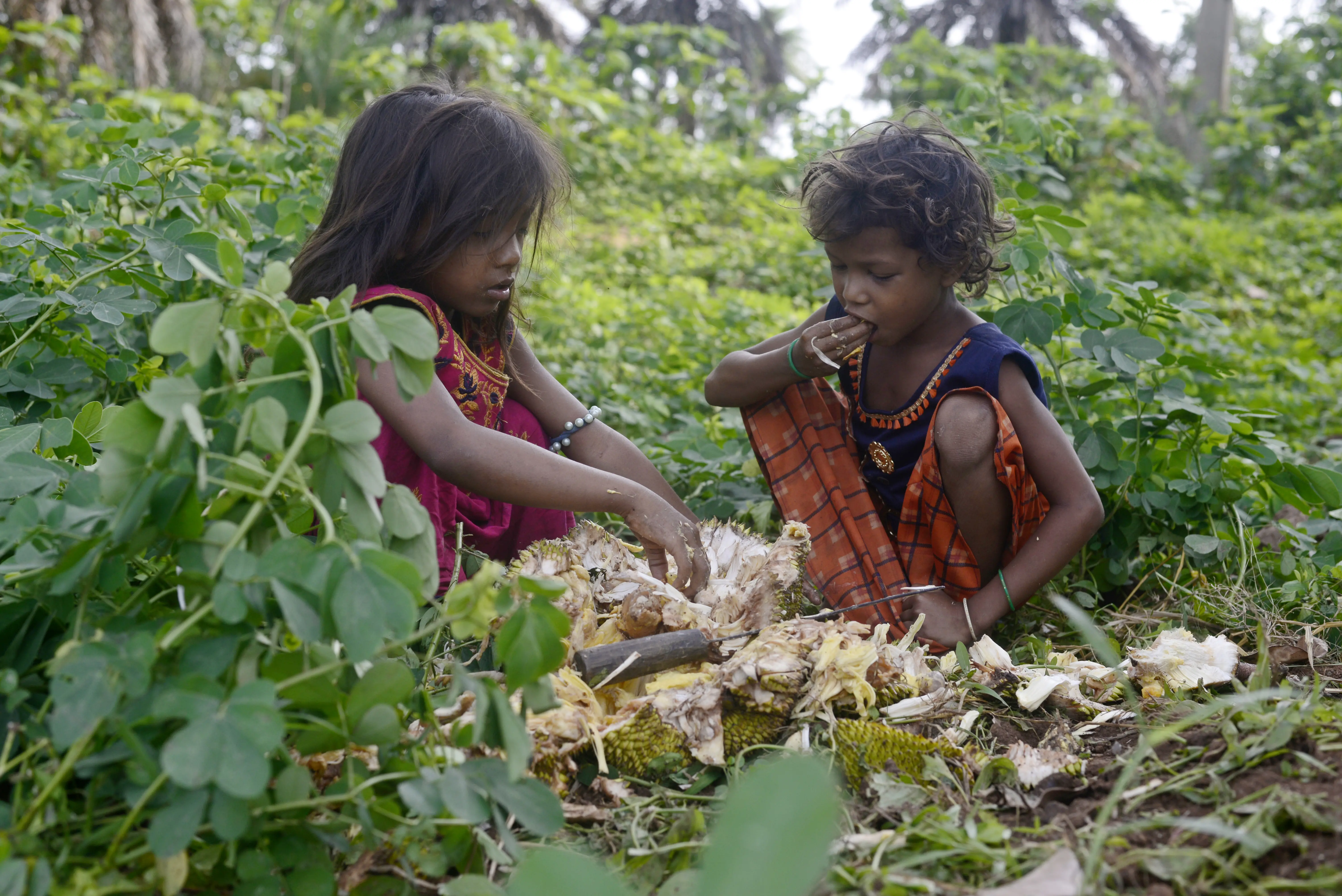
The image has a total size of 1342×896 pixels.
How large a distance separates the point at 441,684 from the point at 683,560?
1.46 ft

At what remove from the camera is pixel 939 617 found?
1.86 meters

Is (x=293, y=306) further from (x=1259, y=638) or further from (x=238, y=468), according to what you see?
(x=1259, y=638)

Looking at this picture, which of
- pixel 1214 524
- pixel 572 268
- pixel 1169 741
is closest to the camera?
pixel 1169 741

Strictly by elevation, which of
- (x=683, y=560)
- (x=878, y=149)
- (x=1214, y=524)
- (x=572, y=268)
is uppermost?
(x=878, y=149)

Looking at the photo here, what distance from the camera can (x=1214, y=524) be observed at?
207 centimetres

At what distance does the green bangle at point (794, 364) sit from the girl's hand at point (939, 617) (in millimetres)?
533

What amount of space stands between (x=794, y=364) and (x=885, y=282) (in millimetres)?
267

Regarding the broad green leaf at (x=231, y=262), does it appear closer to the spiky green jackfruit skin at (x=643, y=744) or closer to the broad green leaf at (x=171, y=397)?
the broad green leaf at (x=171, y=397)

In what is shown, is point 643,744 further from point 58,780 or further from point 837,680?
point 58,780

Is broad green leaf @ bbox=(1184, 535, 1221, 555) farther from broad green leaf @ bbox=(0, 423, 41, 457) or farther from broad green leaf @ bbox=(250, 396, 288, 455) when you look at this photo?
broad green leaf @ bbox=(0, 423, 41, 457)

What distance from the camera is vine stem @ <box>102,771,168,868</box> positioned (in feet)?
2.70

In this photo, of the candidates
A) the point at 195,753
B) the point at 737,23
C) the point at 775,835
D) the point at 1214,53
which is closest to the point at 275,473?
the point at 195,753

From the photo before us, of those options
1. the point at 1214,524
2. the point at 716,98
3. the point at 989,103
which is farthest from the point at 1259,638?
the point at 716,98

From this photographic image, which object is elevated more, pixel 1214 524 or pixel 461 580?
pixel 1214 524
